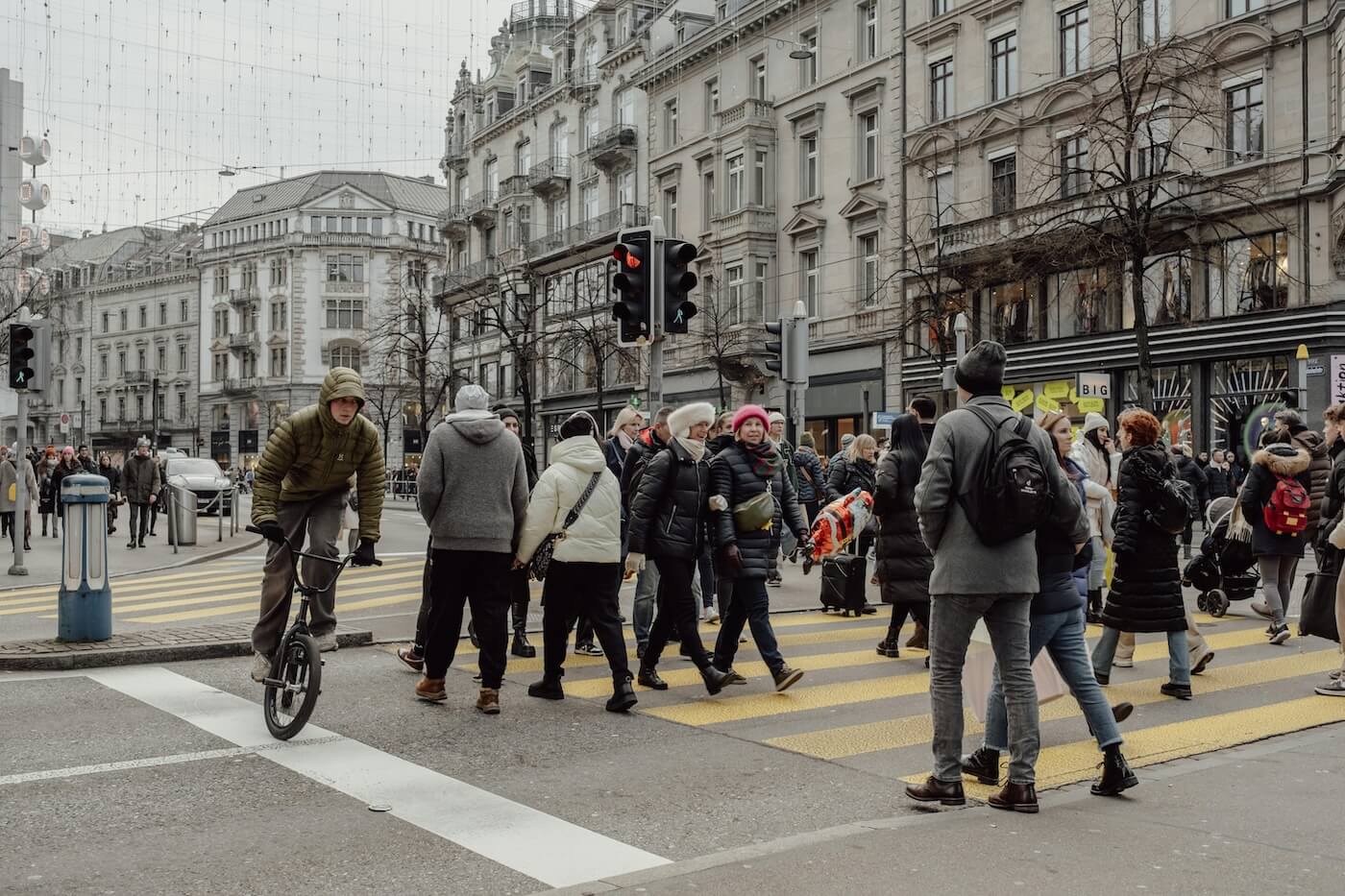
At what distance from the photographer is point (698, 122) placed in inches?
1870

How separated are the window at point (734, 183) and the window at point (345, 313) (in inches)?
2108

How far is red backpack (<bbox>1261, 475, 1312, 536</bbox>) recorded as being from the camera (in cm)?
1134

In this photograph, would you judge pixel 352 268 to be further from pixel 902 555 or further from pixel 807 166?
pixel 902 555

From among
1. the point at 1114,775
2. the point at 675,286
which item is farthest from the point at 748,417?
the point at 675,286

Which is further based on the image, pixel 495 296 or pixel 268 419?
pixel 268 419

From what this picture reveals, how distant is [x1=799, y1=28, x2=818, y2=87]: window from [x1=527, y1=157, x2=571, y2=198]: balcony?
16.7 m

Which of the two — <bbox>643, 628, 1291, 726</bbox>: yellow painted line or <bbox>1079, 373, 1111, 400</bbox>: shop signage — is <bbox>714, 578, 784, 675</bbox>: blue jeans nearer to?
<bbox>643, 628, 1291, 726</bbox>: yellow painted line

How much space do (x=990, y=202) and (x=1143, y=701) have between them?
2762 centimetres

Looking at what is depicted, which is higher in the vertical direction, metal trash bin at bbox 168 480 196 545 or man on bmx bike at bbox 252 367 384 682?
man on bmx bike at bbox 252 367 384 682

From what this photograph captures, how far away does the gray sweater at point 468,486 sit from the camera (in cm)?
800

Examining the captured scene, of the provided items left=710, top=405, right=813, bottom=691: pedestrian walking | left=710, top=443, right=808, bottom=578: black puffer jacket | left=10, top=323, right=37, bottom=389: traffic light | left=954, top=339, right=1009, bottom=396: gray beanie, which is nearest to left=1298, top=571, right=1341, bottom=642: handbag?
left=710, top=405, right=813, bottom=691: pedestrian walking

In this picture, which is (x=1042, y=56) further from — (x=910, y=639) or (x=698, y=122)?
(x=910, y=639)

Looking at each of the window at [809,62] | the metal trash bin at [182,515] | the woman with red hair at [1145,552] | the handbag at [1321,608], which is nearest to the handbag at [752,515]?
the woman with red hair at [1145,552]

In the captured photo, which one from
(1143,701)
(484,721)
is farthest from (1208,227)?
(484,721)
